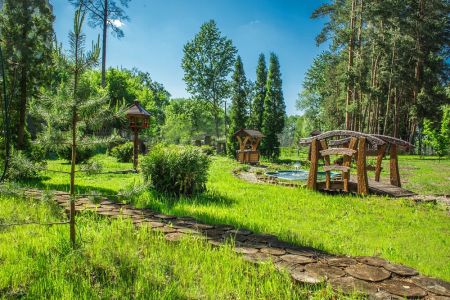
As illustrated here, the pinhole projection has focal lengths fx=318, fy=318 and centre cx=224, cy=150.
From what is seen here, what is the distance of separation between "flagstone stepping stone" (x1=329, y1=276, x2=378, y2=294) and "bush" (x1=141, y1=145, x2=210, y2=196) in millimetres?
6364

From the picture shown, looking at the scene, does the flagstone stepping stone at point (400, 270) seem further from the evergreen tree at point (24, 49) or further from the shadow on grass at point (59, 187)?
the evergreen tree at point (24, 49)

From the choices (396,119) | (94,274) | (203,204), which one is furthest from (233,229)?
(396,119)

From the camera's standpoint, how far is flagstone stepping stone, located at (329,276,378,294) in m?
2.99

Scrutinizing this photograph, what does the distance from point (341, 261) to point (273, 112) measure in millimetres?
30287

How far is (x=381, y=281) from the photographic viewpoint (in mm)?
3248

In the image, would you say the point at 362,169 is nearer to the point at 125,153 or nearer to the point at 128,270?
the point at 128,270

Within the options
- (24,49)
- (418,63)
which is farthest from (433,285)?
(418,63)

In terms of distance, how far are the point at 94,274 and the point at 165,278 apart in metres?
0.86

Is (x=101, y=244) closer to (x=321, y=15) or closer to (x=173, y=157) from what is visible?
(x=173, y=157)

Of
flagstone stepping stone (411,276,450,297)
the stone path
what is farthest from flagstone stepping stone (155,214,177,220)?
flagstone stepping stone (411,276,450,297)

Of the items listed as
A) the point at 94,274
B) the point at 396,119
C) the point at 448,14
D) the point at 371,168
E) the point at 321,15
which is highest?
the point at 448,14

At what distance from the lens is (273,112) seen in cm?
3341

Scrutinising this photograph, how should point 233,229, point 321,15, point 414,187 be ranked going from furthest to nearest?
point 321,15
point 414,187
point 233,229

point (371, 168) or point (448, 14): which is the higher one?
point (448, 14)
